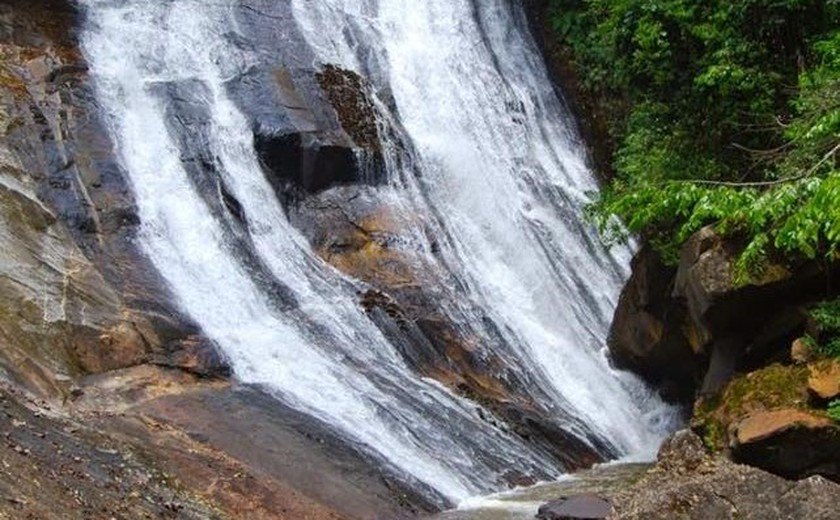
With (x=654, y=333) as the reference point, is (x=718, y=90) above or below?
above

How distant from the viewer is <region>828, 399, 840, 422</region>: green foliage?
9406 millimetres

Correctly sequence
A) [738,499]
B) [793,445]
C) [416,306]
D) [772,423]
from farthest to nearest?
[416,306] < [772,423] < [793,445] < [738,499]

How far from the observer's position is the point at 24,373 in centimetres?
1080

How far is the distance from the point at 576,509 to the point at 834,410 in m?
2.73

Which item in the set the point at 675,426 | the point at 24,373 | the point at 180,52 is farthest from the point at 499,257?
the point at 24,373

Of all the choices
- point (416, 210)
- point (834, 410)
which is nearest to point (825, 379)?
point (834, 410)

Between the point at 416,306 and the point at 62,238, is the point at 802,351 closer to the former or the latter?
the point at 416,306

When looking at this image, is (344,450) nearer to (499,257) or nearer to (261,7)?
(499,257)

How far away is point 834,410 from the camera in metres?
9.46

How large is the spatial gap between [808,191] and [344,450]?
6160 mm

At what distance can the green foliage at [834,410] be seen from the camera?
941 cm

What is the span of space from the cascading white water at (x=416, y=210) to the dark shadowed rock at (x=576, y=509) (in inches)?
59.1

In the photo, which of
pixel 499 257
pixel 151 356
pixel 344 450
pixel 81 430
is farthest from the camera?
pixel 499 257

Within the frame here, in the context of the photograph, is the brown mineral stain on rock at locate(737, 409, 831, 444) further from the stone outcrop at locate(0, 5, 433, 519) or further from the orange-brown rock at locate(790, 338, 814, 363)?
the stone outcrop at locate(0, 5, 433, 519)
